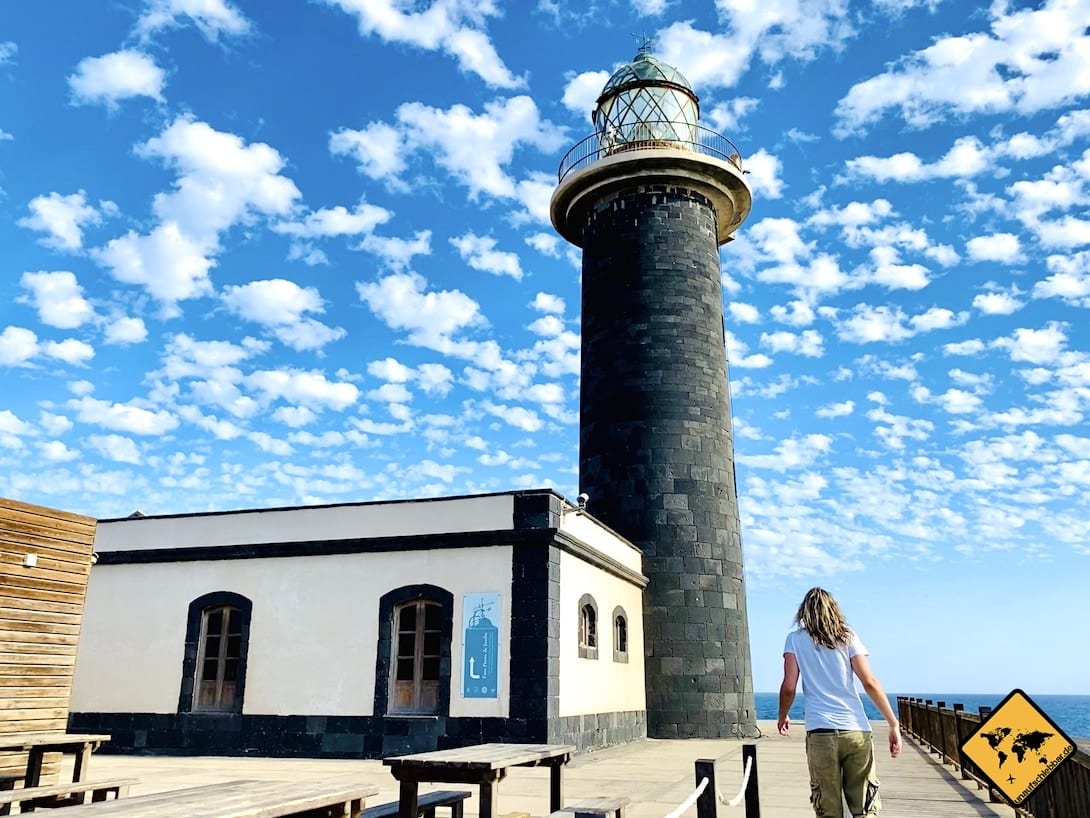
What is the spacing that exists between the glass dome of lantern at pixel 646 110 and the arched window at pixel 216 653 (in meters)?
12.4

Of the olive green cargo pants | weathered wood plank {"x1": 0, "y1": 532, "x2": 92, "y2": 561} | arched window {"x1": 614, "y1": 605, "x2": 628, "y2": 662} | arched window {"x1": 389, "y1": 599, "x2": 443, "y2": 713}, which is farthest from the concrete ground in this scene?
weathered wood plank {"x1": 0, "y1": 532, "x2": 92, "y2": 561}

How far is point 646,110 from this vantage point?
793 inches

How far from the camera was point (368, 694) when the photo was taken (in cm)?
1275

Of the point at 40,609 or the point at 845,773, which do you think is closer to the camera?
the point at 845,773

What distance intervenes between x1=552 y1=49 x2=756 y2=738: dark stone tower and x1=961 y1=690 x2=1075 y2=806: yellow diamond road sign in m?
11.6

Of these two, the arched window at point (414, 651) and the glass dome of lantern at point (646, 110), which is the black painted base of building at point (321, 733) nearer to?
the arched window at point (414, 651)

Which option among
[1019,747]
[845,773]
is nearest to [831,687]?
[845,773]

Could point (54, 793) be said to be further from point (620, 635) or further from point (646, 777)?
point (620, 635)

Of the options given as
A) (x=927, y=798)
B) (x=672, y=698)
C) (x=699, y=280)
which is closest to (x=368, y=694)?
(x=672, y=698)

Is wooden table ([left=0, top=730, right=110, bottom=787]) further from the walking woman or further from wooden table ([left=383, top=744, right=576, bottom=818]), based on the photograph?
the walking woman

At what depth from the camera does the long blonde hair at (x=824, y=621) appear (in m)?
5.02

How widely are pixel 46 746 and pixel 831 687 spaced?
19.4ft

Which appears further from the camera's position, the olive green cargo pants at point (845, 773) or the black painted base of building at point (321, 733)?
the black painted base of building at point (321, 733)

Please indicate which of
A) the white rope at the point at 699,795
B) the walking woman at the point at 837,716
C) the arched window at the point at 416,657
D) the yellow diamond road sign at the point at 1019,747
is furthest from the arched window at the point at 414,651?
the yellow diamond road sign at the point at 1019,747
